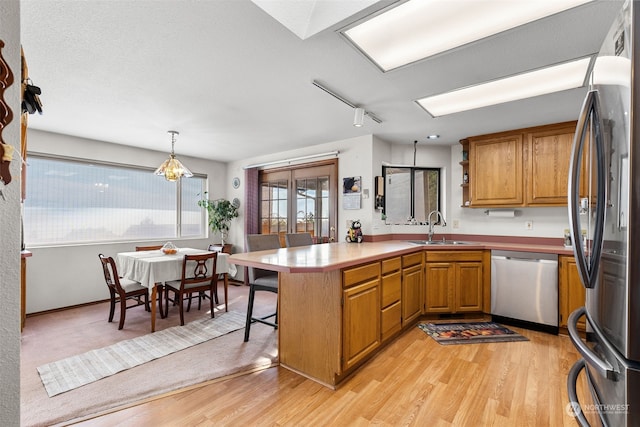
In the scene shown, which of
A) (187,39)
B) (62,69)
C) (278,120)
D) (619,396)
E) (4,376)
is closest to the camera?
(619,396)

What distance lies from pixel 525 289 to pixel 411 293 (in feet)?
3.93

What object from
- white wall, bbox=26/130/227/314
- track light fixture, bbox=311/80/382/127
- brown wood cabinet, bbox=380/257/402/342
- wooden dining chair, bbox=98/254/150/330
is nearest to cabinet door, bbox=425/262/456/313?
brown wood cabinet, bbox=380/257/402/342

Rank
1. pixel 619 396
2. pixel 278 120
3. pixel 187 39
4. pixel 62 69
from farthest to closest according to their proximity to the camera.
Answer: pixel 278 120 < pixel 62 69 < pixel 187 39 < pixel 619 396

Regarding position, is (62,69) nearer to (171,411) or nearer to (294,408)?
(171,411)

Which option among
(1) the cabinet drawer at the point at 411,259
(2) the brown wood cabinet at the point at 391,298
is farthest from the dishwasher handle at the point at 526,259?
(2) the brown wood cabinet at the point at 391,298

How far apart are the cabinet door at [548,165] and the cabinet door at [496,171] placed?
4.2 inches

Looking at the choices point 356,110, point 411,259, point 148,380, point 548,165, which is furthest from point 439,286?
point 148,380

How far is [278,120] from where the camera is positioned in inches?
129

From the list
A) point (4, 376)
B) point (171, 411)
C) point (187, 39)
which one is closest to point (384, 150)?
point (187, 39)

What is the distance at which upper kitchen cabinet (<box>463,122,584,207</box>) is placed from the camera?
3228 millimetres

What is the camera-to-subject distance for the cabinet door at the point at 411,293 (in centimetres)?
294

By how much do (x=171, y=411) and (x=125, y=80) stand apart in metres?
2.40

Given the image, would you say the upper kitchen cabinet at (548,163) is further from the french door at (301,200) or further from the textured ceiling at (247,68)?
the french door at (301,200)

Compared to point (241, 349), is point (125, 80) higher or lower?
higher
